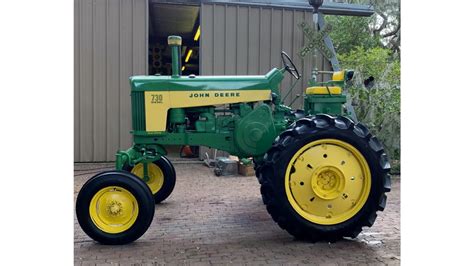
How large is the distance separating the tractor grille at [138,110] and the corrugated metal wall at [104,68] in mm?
4780

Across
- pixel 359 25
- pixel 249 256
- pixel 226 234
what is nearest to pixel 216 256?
pixel 249 256

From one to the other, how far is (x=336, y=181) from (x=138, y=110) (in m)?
2.18

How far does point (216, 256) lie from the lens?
152 inches

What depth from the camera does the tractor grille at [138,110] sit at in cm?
475

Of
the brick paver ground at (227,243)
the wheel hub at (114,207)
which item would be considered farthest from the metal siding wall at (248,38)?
the wheel hub at (114,207)

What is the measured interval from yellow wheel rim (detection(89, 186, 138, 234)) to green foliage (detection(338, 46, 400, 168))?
5.76m

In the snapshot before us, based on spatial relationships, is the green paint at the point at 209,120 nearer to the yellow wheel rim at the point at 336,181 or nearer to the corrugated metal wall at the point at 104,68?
the yellow wheel rim at the point at 336,181

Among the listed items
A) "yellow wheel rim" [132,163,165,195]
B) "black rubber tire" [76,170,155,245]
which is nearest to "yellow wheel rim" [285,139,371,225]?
"black rubber tire" [76,170,155,245]

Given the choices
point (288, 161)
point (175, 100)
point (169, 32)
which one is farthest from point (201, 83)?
point (169, 32)

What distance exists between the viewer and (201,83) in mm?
4762

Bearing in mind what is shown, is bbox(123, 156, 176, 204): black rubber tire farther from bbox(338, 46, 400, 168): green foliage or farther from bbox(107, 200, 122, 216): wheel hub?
bbox(338, 46, 400, 168): green foliage

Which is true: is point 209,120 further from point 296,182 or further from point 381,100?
point 381,100

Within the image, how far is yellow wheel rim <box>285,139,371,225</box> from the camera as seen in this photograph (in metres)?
4.22

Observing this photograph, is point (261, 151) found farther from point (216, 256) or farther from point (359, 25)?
point (359, 25)
